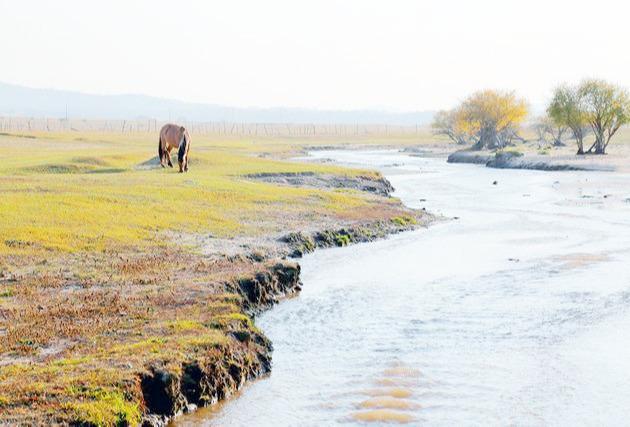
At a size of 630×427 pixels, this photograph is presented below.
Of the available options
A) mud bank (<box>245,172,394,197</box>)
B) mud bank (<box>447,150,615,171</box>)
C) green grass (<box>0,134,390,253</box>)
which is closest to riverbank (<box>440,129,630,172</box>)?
mud bank (<box>447,150,615,171</box>)

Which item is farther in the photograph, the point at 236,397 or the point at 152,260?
the point at 152,260

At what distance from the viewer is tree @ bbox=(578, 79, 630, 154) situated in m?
80.8

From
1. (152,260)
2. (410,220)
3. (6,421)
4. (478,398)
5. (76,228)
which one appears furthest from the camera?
(410,220)

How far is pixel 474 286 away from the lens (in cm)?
2216

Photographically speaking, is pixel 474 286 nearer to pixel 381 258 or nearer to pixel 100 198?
pixel 381 258

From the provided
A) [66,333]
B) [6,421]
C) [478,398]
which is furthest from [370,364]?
[6,421]

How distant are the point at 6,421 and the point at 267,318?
8396mm

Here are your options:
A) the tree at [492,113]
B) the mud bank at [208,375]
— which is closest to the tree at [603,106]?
the tree at [492,113]

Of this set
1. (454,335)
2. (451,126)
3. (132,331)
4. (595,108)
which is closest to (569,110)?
(595,108)

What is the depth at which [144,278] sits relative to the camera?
19.2 metres

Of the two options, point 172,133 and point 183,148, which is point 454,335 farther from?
point 172,133

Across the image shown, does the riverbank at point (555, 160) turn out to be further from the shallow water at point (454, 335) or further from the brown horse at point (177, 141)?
the shallow water at point (454, 335)

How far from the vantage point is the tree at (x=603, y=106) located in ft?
265

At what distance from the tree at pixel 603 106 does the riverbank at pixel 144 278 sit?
48.2 metres
